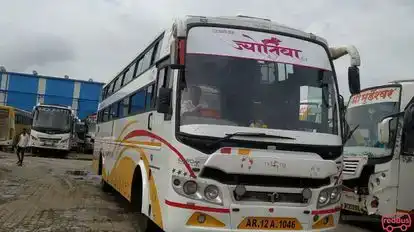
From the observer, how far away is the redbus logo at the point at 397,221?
28.6 ft

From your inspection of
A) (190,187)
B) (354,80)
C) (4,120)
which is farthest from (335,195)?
(4,120)

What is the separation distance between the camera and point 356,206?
945cm

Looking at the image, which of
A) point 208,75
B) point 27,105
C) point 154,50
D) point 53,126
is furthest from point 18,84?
point 208,75

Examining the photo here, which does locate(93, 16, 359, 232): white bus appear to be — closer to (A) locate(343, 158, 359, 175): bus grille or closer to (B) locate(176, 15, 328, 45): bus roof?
(B) locate(176, 15, 328, 45): bus roof

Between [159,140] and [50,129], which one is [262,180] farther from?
[50,129]

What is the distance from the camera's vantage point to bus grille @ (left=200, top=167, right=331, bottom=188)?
559 cm

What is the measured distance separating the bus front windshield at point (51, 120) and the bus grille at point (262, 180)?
83.9 feet

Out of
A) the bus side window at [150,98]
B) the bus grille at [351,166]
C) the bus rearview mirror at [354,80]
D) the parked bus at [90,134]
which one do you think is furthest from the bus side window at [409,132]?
the parked bus at [90,134]

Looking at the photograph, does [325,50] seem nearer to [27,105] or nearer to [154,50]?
[154,50]

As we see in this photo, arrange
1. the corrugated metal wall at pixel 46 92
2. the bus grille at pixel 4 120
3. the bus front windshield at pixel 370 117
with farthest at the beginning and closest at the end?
the corrugated metal wall at pixel 46 92
the bus grille at pixel 4 120
the bus front windshield at pixel 370 117

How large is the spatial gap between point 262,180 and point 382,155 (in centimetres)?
430

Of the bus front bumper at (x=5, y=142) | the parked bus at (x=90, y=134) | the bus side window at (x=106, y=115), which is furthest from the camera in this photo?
the parked bus at (x=90, y=134)

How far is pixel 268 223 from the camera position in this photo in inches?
222

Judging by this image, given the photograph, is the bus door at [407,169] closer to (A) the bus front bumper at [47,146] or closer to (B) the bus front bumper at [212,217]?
(B) the bus front bumper at [212,217]
